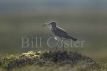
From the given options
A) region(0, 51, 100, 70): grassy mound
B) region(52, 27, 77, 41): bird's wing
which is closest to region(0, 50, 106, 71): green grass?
region(0, 51, 100, 70): grassy mound

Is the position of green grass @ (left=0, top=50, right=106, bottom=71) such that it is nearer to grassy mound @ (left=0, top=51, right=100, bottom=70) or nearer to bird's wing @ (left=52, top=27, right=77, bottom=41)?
grassy mound @ (left=0, top=51, right=100, bottom=70)

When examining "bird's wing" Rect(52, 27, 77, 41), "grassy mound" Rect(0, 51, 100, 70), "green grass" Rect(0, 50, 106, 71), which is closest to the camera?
"green grass" Rect(0, 50, 106, 71)

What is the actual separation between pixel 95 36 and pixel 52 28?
33362mm

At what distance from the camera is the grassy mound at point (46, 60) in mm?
17281

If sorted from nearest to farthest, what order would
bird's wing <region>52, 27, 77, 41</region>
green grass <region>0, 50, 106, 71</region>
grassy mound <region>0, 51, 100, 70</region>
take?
green grass <region>0, 50, 106, 71</region> → grassy mound <region>0, 51, 100, 70</region> → bird's wing <region>52, 27, 77, 41</region>

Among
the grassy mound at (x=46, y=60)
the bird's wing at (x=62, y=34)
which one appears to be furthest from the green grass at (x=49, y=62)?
the bird's wing at (x=62, y=34)

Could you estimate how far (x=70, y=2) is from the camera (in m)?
164

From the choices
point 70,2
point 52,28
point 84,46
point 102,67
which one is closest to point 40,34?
point 84,46

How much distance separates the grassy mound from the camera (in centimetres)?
1728

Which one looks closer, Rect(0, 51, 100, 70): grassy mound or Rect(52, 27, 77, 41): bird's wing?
Rect(0, 51, 100, 70): grassy mound

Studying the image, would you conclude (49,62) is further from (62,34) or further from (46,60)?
(62,34)

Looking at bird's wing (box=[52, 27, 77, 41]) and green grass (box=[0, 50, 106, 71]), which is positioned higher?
bird's wing (box=[52, 27, 77, 41])

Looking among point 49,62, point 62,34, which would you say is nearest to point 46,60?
point 49,62

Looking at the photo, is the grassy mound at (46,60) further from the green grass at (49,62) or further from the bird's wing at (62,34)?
the bird's wing at (62,34)
